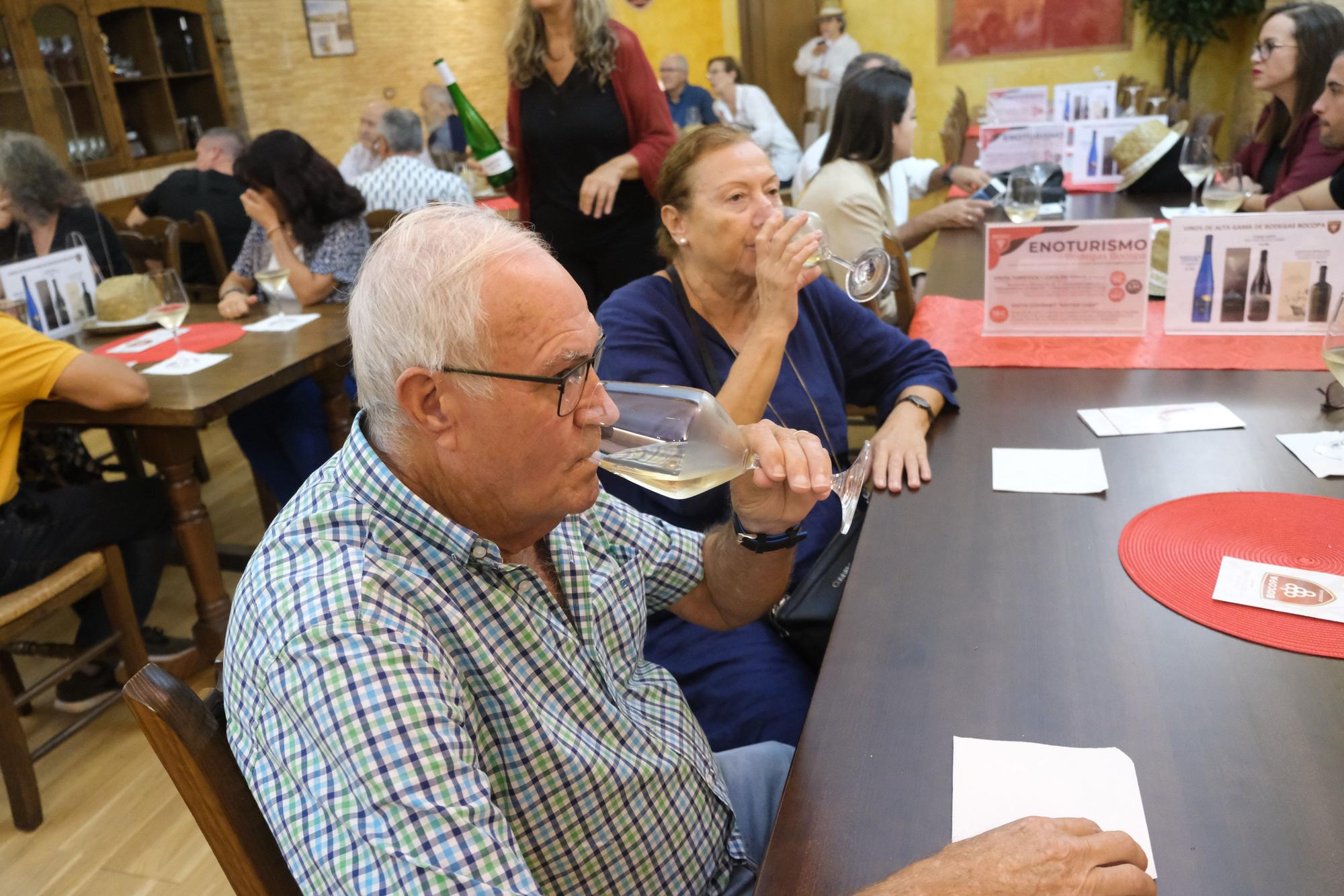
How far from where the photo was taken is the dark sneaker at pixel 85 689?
8.98 ft

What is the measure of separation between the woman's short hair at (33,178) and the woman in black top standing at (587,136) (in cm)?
155

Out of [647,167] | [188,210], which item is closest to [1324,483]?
[647,167]

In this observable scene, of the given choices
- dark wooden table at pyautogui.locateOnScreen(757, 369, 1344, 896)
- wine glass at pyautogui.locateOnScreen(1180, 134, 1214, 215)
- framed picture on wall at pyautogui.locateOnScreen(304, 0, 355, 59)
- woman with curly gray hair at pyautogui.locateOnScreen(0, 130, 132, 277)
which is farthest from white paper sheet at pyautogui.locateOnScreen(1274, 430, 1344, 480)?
framed picture on wall at pyautogui.locateOnScreen(304, 0, 355, 59)

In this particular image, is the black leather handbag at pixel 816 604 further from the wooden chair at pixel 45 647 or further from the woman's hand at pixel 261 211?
the woman's hand at pixel 261 211

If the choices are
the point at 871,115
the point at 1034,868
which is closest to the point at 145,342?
the point at 871,115

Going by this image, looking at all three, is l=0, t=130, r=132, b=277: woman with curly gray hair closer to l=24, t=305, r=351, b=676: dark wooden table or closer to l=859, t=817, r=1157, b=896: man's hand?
l=24, t=305, r=351, b=676: dark wooden table

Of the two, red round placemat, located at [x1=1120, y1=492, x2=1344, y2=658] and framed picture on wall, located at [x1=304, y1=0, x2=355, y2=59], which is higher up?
framed picture on wall, located at [x1=304, y1=0, x2=355, y2=59]

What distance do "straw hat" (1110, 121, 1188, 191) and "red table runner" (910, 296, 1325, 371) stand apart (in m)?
1.96

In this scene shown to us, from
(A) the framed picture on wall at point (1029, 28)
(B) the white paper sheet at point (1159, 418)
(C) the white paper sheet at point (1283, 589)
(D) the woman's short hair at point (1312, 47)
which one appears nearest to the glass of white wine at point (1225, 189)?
(D) the woman's short hair at point (1312, 47)

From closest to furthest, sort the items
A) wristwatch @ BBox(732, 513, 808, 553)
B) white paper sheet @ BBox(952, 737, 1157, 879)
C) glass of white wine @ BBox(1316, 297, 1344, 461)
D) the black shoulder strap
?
white paper sheet @ BBox(952, 737, 1157, 879)
wristwatch @ BBox(732, 513, 808, 553)
glass of white wine @ BBox(1316, 297, 1344, 461)
the black shoulder strap

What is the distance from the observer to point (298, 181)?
334cm

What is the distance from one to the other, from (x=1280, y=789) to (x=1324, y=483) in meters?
0.72

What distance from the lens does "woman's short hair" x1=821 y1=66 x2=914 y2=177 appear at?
3.17 meters

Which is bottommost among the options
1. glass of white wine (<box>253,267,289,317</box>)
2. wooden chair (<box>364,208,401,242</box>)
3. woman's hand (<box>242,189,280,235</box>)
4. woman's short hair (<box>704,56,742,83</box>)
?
glass of white wine (<box>253,267,289,317</box>)
